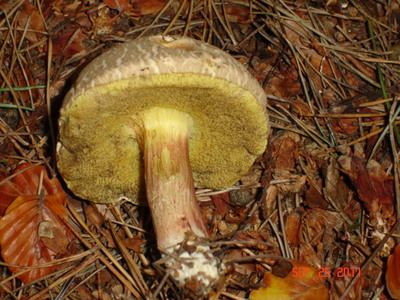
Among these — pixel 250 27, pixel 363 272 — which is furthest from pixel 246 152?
pixel 250 27

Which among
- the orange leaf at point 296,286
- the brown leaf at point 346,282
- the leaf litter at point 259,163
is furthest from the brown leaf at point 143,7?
the brown leaf at point 346,282

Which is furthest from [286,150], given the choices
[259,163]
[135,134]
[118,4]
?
[118,4]

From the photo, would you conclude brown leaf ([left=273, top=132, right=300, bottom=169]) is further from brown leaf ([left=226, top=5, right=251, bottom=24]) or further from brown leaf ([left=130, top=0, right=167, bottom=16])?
brown leaf ([left=130, top=0, right=167, bottom=16])

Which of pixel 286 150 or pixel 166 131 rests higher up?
pixel 166 131

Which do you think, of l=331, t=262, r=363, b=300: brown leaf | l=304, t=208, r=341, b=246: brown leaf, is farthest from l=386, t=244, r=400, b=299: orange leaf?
l=304, t=208, r=341, b=246: brown leaf
